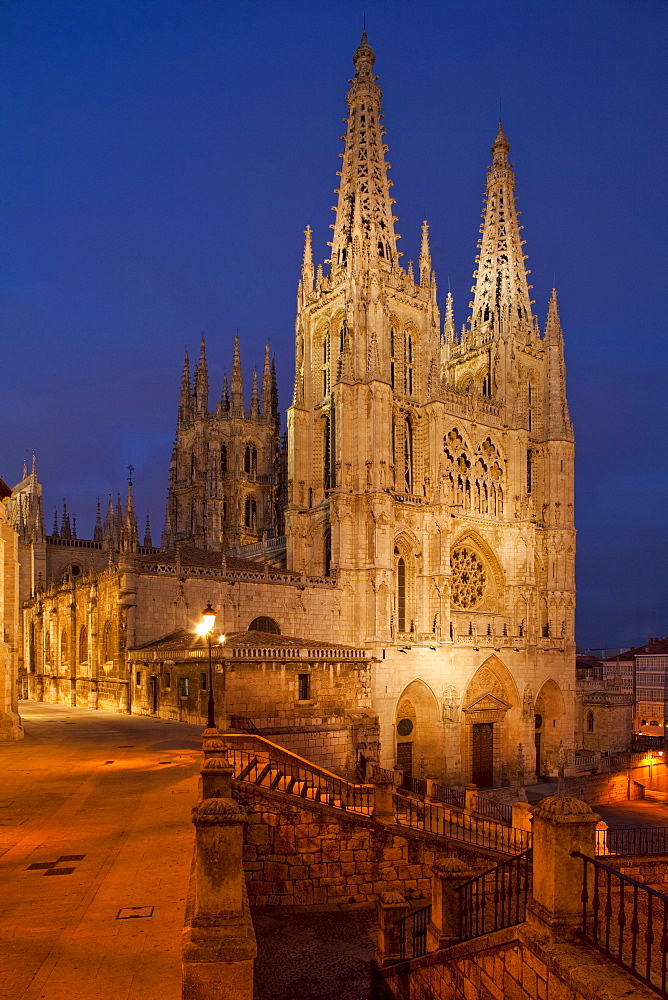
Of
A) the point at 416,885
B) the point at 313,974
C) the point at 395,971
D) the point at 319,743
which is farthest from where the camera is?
the point at 319,743

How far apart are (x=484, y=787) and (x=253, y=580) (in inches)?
695

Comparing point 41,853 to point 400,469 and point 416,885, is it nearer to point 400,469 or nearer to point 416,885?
point 416,885

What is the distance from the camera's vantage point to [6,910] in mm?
7961

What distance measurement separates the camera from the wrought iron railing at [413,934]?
A: 11430 millimetres

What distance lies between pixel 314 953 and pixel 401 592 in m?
27.1

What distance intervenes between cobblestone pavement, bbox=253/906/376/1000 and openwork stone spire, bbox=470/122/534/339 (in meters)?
40.0

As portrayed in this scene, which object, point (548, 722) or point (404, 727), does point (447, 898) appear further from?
point (548, 722)

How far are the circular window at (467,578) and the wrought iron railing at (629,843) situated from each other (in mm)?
15349

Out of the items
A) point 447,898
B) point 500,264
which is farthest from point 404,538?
point 447,898

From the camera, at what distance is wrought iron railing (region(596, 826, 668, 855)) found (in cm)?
2136

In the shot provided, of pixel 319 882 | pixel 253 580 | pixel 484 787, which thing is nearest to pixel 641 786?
pixel 484 787

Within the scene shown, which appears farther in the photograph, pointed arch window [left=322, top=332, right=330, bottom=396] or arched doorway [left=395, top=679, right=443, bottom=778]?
Result: pointed arch window [left=322, top=332, right=330, bottom=396]

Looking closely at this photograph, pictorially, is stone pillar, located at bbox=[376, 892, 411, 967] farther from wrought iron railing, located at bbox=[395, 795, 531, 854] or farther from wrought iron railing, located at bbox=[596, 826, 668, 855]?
wrought iron railing, located at bbox=[596, 826, 668, 855]

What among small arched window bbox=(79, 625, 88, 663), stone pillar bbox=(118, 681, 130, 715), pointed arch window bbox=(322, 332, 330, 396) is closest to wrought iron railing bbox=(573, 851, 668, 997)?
stone pillar bbox=(118, 681, 130, 715)
